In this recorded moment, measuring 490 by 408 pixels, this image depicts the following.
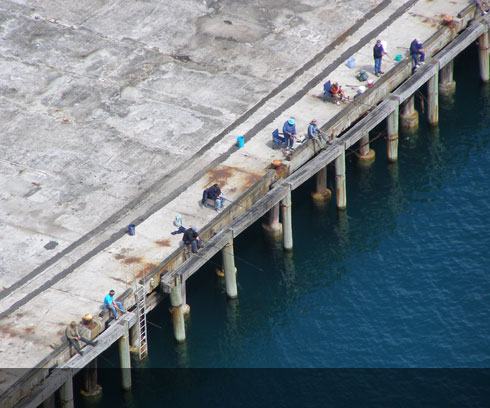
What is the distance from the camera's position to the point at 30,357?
5306cm

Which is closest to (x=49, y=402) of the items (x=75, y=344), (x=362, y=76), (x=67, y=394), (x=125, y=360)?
(x=67, y=394)

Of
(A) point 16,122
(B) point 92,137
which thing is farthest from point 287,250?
(A) point 16,122

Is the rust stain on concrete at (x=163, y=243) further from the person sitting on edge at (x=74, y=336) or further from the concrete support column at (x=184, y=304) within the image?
the person sitting on edge at (x=74, y=336)

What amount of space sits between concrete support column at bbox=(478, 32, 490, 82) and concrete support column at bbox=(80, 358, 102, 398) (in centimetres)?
3594

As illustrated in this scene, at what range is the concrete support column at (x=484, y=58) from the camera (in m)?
78.1

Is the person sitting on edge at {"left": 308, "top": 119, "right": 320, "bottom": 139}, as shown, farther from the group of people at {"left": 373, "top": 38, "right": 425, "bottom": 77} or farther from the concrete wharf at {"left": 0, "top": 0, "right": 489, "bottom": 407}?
the group of people at {"left": 373, "top": 38, "right": 425, "bottom": 77}

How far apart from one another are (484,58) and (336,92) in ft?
46.3

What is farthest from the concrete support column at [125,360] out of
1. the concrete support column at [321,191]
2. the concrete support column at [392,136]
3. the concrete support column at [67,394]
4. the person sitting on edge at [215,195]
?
the concrete support column at [392,136]

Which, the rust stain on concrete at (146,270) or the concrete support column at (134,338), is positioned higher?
the rust stain on concrete at (146,270)

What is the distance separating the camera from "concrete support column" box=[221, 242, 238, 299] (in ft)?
200

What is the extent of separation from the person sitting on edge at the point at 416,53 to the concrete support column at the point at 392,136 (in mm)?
4099

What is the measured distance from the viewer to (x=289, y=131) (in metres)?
65.8

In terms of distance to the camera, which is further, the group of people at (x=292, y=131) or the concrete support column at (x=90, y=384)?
the group of people at (x=292, y=131)

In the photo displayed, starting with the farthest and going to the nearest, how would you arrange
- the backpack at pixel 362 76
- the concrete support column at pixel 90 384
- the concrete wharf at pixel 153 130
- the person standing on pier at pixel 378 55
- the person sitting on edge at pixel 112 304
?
the backpack at pixel 362 76 → the person standing on pier at pixel 378 55 → the concrete wharf at pixel 153 130 → the concrete support column at pixel 90 384 → the person sitting on edge at pixel 112 304
